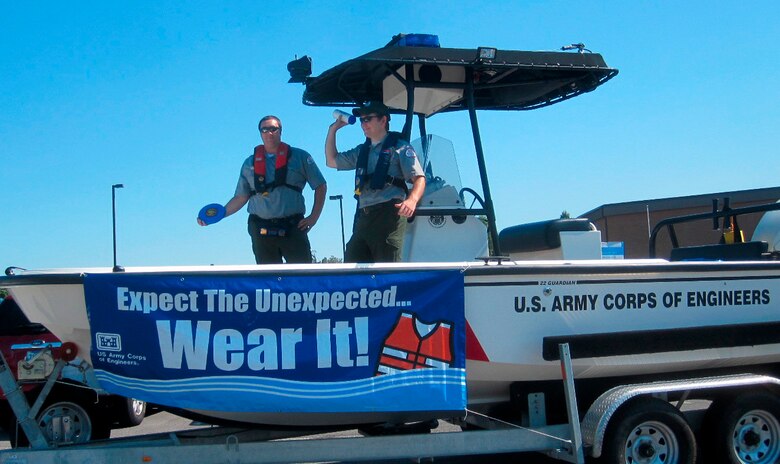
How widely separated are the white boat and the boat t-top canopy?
2cm

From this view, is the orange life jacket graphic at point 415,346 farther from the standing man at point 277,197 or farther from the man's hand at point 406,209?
the standing man at point 277,197

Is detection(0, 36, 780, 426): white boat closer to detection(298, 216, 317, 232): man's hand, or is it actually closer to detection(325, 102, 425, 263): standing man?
detection(325, 102, 425, 263): standing man

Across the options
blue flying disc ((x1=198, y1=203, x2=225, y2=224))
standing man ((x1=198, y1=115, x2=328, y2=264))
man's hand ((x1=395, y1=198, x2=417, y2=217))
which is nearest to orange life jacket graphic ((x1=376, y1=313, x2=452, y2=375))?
man's hand ((x1=395, y1=198, x2=417, y2=217))

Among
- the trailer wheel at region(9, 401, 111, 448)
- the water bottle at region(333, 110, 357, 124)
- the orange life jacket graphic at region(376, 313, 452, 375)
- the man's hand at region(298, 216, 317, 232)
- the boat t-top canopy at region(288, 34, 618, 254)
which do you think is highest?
the boat t-top canopy at region(288, 34, 618, 254)

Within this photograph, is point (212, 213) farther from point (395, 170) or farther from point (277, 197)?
point (395, 170)

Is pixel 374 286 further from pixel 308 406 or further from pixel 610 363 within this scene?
pixel 610 363

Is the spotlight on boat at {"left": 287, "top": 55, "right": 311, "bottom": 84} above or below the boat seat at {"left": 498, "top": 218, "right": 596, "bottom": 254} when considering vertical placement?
above

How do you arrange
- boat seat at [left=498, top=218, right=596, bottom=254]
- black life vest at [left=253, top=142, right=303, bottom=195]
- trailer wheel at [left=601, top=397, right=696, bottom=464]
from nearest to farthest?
trailer wheel at [left=601, top=397, right=696, bottom=464], black life vest at [left=253, top=142, right=303, bottom=195], boat seat at [left=498, top=218, right=596, bottom=254]

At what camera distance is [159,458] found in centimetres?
409

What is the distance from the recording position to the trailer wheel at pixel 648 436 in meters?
4.59

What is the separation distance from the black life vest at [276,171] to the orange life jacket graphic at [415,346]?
1.69m

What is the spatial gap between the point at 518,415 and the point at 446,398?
37.1 inches

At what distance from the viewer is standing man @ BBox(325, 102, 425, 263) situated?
5.02m

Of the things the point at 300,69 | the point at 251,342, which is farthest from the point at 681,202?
the point at 251,342
